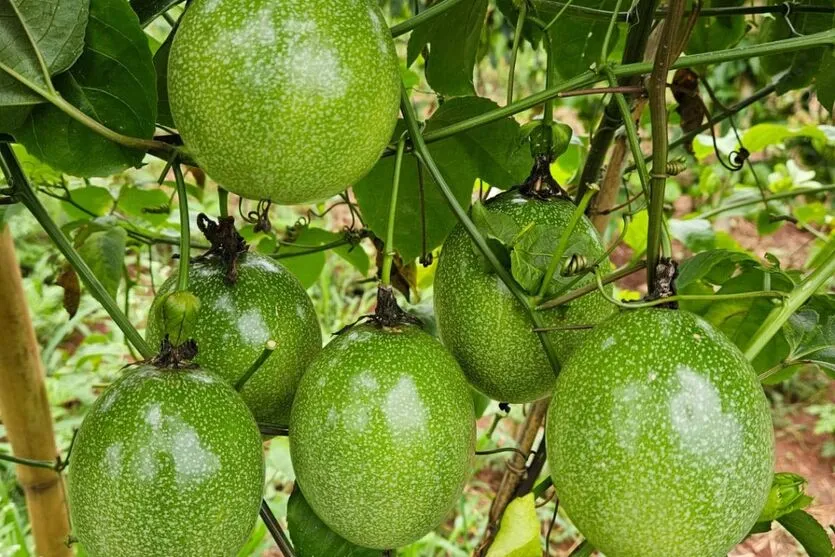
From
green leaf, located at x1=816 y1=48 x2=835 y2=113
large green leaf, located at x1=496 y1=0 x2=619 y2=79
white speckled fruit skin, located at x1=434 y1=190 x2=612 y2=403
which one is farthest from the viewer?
large green leaf, located at x1=496 y1=0 x2=619 y2=79

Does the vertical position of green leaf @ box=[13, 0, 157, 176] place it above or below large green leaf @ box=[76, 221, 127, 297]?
above

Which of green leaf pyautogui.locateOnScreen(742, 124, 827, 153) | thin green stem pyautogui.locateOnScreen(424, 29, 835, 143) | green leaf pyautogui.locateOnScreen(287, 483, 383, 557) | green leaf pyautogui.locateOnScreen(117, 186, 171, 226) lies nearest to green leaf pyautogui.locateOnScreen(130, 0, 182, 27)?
thin green stem pyautogui.locateOnScreen(424, 29, 835, 143)

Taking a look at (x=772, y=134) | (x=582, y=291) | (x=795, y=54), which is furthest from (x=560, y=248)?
(x=772, y=134)

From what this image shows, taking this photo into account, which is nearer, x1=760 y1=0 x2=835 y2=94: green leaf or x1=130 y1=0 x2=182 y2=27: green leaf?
x1=130 y1=0 x2=182 y2=27: green leaf

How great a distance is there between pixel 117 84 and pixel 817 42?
676 mm

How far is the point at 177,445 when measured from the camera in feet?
2.47

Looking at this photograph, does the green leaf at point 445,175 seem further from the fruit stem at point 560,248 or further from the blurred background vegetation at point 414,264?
the fruit stem at point 560,248

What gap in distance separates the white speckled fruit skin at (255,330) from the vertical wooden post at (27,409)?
17.5 inches

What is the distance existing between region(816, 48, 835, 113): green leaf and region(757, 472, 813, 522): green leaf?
48 cm

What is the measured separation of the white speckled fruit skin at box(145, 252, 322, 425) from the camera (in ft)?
2.98

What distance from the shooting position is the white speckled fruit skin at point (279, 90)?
69 cm

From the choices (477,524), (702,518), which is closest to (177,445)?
(702,518)

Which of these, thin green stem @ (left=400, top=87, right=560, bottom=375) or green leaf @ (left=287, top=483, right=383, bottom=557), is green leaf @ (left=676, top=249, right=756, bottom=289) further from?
green leaf @ (left=287, top=483, right=383, bottom=557)

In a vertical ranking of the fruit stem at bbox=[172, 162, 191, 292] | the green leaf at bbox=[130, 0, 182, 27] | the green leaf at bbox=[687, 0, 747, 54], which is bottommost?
the green leaf at bbox=[687, 0, 747, 54]
